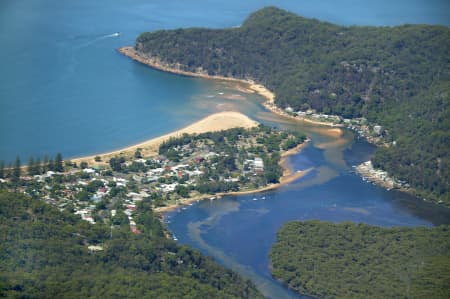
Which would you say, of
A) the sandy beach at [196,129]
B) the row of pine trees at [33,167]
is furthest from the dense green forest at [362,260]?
the row of pine trees at [33,167]

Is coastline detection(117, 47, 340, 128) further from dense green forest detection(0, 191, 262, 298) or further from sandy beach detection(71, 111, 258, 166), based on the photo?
dense green forest detection(0, 191, 262, 298)

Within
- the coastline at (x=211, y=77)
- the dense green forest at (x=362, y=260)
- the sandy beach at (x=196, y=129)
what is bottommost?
the dense green forest at (x=362, y=260)

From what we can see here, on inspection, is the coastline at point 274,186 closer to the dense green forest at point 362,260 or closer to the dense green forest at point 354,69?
the dense green forest at point 354,69

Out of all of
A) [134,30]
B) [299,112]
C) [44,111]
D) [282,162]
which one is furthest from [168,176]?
[134,30]

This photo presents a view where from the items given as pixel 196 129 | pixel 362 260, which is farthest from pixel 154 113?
pixel 362 260

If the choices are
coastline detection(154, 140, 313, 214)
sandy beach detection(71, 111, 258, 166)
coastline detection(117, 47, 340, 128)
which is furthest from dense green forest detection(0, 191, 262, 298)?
coastline detection(117, 47, 340, 128)

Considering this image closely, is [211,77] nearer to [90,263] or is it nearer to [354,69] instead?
[354,69]

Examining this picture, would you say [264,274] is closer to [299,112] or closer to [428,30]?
[299,112]
